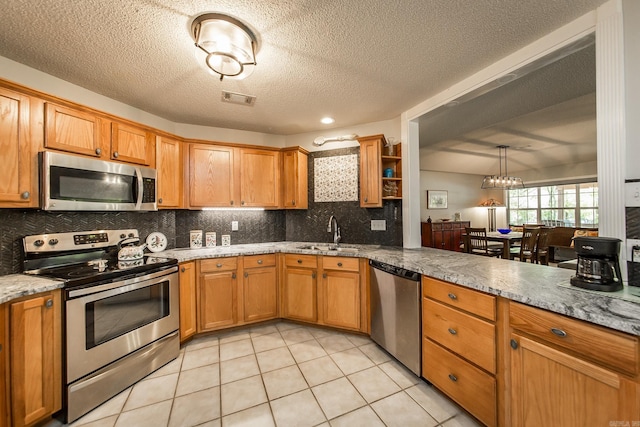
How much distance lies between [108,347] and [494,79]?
137 inches

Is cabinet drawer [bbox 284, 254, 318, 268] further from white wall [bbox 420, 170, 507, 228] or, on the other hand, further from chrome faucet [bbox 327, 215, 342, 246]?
white wall [bbox 420, 170, 507, 228]

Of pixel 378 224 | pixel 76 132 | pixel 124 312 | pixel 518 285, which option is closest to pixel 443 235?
pixel 378 224

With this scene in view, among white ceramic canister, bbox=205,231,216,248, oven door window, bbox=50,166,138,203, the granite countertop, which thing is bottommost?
the granite countertop

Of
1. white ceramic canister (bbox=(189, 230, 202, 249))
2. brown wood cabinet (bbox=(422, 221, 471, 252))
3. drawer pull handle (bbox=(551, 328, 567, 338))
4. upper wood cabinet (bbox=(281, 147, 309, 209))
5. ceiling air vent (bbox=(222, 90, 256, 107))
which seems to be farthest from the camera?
brown wood cabinet (bbox=(422, 221, 471, 252))

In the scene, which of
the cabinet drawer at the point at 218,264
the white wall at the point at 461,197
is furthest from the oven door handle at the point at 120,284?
the white wall at the point at 461,197

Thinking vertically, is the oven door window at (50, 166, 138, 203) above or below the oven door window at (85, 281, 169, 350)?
above

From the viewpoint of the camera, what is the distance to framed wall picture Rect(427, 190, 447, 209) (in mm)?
6875

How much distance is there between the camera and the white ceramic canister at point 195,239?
303cm

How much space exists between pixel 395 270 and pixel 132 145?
2663mm

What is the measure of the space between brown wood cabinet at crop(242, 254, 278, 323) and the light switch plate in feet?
8.98

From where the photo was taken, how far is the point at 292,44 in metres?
1.70

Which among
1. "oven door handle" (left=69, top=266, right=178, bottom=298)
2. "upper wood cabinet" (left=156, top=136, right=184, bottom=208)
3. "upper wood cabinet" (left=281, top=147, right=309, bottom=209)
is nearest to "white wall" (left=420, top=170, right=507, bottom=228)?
"upper wood cabinet" (left=281, top=147, right=309, bottom=209)

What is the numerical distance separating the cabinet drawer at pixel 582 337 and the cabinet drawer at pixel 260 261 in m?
2.24

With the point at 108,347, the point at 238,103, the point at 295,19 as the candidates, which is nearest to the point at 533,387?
the point at 295,19
